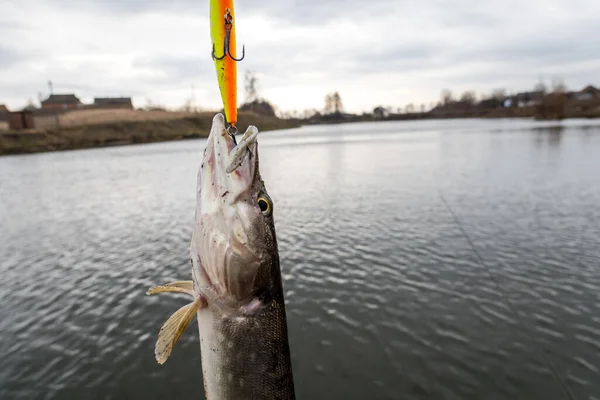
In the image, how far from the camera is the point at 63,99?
5113 inches

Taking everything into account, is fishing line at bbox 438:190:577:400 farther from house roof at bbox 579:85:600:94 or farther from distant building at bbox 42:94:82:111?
house roof at bbox 579:85:600:94

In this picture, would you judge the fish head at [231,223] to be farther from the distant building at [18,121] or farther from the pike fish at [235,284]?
the distant building at [18,121]

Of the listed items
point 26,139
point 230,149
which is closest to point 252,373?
point 230,149

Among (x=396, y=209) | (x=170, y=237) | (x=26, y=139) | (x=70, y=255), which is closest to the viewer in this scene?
(x=70, y=255)

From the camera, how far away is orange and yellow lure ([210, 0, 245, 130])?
8.69 feet

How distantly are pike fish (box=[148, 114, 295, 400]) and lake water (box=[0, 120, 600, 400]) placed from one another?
13.6ft

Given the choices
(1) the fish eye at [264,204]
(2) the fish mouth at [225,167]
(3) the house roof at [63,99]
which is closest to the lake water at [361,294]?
(1) the fish eye at [264,204]

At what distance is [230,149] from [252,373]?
5.89ft

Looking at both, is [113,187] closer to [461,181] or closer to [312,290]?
[312,290]

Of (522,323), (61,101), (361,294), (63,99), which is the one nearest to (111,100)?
(63,99)

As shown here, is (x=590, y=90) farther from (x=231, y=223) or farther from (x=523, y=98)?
(x=231, y=223)

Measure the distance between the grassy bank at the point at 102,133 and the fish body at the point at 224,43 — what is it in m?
71.0

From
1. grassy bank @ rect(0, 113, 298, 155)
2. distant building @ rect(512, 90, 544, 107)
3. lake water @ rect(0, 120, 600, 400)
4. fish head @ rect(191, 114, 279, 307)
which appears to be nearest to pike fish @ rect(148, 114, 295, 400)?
fish head @ rect(191, 114, 279, 307)

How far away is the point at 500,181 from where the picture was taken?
2227 cm
